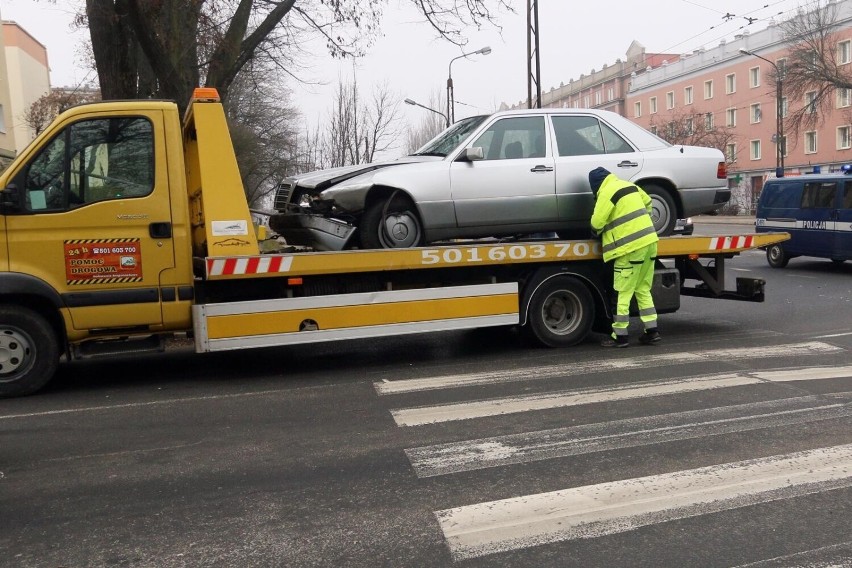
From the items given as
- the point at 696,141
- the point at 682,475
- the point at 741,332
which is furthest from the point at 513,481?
the point at 696,141

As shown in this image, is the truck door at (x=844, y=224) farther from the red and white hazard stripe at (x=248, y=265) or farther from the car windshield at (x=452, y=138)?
the red and white hazard stripe at (x=248, y=265)

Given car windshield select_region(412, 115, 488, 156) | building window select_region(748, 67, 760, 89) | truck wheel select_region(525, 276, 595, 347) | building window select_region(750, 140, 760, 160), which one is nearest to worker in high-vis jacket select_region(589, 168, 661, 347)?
truck wheel select_region(525, 276, 595, 347)

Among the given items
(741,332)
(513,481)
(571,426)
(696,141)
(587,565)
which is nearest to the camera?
(587,565)

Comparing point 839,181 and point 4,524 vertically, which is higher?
point 839,181

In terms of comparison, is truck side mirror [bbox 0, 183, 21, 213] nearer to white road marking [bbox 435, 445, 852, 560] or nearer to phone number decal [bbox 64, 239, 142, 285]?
phone number decal [bbox 64, 239, 142, 285]

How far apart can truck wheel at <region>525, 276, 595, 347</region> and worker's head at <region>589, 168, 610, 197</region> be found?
1.06 meters

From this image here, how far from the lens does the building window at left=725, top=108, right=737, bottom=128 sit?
197 feet

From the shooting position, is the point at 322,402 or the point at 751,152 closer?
the point at 322,402

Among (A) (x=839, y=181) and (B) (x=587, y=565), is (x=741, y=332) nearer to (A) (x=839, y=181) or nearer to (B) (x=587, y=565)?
(B) (x=587, y=565)

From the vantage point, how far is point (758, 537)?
357 cm

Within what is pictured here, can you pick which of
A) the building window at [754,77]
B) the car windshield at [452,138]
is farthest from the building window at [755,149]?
the car windshield at [452,138]

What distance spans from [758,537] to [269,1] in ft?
34.6

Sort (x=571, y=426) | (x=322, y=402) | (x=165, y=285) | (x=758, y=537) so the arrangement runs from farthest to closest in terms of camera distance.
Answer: (x=165, y=285) → (x=322, y=402) → (x=571, y=426) → (x=758, y=537)

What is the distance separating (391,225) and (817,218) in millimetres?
11945
